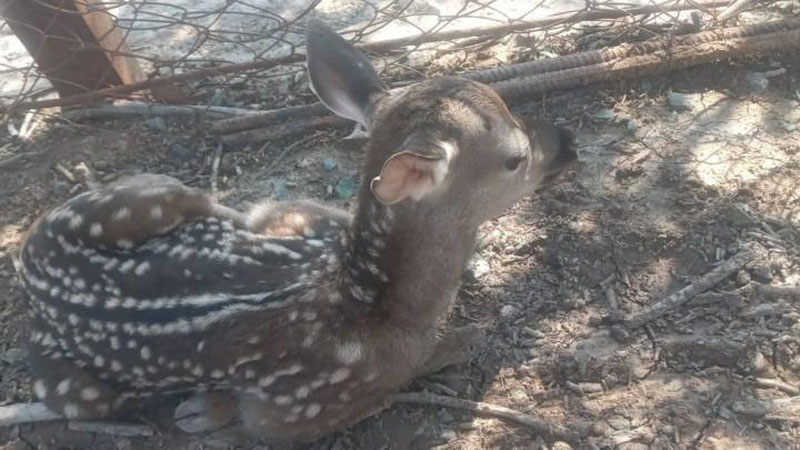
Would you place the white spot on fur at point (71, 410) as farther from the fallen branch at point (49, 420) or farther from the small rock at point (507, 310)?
the small rock at point (507, 310)

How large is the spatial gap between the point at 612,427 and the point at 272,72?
110 inches

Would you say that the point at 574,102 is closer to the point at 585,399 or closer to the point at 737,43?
the point at 737,43

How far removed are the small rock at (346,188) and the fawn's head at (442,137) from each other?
2.58ft

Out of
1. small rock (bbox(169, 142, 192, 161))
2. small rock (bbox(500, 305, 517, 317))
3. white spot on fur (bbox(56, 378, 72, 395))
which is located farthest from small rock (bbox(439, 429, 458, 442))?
small rock (bbox(169, 142, 192, 161))

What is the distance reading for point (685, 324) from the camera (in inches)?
129

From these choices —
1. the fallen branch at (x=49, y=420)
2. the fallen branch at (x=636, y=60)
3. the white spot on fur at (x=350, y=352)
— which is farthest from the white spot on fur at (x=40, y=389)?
the fallen branch at (x=636, y=60)

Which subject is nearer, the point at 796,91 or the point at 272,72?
the point at 796,91

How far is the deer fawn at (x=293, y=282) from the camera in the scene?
293 centimetres

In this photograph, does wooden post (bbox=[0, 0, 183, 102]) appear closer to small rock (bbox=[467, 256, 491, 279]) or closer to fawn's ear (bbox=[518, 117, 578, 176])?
small rock (bbox=[467, 256, 491, 279])

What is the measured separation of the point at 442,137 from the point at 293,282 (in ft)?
2.57

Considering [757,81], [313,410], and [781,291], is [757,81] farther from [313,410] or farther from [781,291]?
[313,410]

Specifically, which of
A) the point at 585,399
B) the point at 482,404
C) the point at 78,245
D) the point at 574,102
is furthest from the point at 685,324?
the point at 78,245

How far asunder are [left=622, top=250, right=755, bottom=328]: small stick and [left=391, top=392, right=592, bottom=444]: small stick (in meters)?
0.54

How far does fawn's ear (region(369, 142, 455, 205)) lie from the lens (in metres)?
2.48
